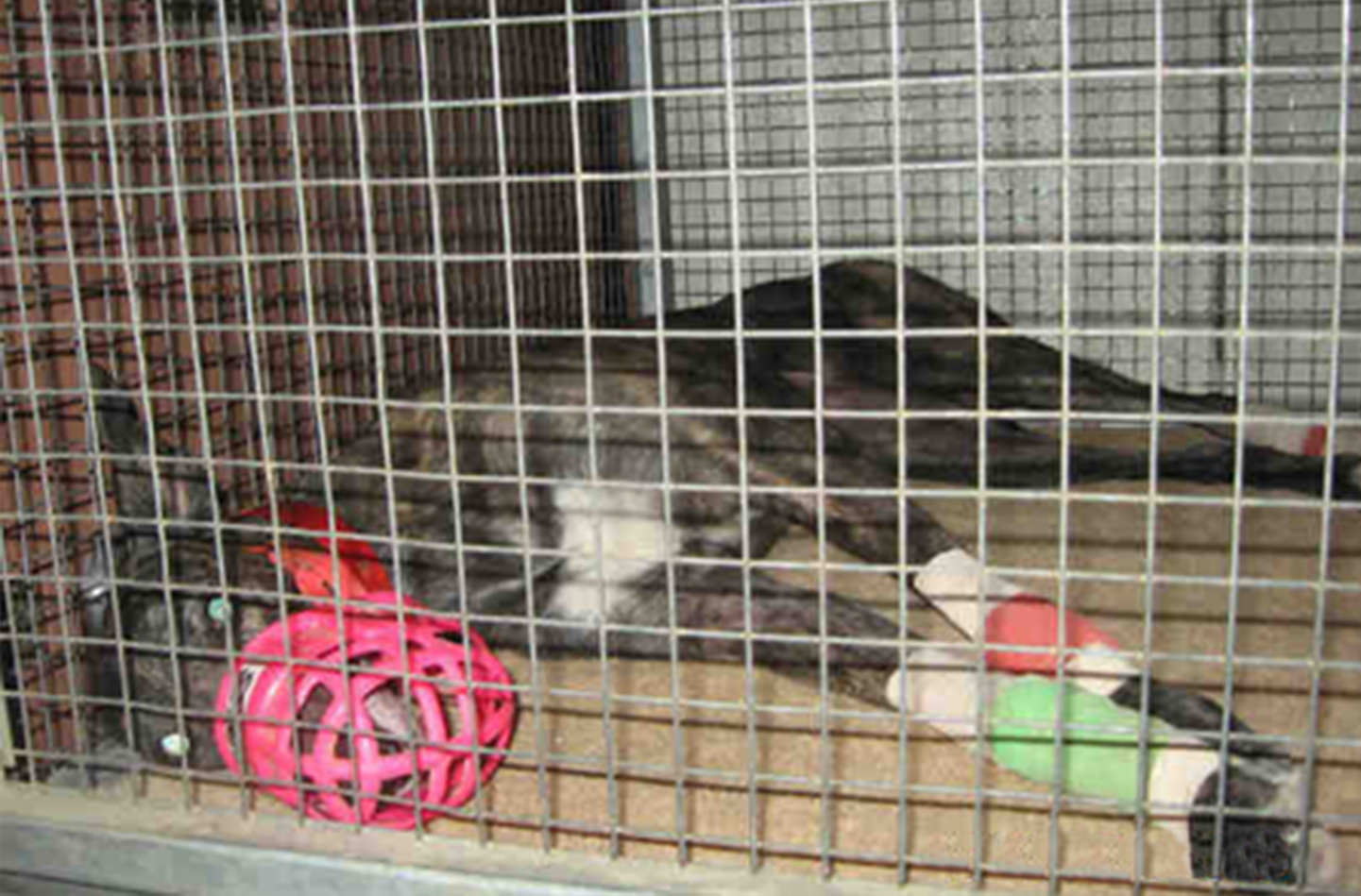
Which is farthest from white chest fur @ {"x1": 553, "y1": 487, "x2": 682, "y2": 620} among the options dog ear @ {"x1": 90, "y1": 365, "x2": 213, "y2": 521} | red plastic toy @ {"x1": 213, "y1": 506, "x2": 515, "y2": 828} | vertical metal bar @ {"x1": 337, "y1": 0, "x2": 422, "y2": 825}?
vertical metal bar @ {"x1": 337, "y1": 0, "x2": 422, "y2": 825}

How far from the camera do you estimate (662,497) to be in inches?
103

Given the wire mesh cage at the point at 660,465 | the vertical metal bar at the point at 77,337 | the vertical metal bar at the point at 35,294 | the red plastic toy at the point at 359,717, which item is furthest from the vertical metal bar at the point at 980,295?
the vertical metal bar at the point at 35,294

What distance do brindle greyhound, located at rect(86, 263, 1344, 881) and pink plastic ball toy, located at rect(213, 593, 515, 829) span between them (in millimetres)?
85

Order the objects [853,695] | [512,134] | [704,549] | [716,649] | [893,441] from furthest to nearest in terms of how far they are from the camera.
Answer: [512,134], [893,441], [704,549], [716,649], [853,695]

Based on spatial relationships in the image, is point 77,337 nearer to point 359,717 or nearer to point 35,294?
point 35,294

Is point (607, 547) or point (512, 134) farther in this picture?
point (512, 134)

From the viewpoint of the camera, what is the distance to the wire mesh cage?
1.45 metres

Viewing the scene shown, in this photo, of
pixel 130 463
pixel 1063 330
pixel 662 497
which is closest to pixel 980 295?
pixel 1063 330

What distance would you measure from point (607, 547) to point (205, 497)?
2.73ft

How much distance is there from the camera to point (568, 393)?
2.70 metres

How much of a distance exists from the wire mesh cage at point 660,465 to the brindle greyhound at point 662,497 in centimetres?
1

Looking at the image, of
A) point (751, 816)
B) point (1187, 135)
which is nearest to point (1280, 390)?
point (1187, 135)

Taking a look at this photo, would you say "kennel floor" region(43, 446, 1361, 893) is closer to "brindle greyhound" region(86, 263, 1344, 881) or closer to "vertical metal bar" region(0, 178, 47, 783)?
"brindle greyhound" region(86, 263, 1344, 881)

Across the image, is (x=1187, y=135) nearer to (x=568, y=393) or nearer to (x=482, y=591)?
(x=568, y=393)
